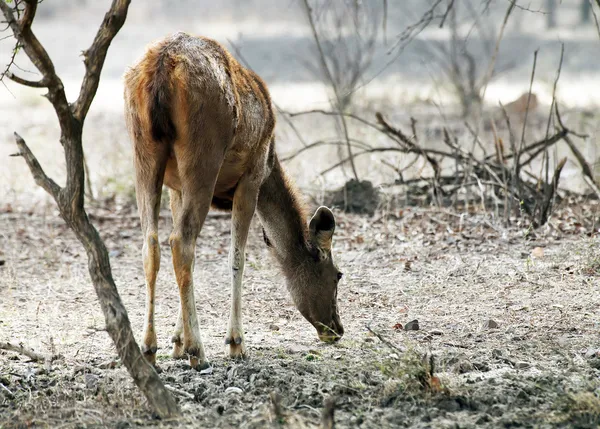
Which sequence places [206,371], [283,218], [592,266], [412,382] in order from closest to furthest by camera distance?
[412,382] < [206,371] < [283,218] < [592,266]

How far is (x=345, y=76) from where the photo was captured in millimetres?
15320

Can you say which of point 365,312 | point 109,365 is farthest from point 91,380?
point 365,312

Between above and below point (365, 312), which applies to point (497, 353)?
below

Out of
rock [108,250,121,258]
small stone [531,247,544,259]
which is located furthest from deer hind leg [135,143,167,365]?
small stone [531,247,544,259]

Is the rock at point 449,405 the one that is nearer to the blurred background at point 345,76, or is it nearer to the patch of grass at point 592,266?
the blurred background at point 345,76

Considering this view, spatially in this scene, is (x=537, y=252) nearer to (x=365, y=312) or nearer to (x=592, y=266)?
(x=592, y=266)

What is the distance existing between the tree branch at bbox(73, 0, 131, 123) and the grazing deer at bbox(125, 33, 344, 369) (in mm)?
940

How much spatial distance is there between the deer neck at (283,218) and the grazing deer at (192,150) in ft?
0.88

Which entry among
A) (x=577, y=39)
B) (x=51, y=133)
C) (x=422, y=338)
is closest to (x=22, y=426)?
(x=422, y=338)

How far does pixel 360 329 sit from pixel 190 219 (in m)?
1.88

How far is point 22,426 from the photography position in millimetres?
Result: 4504

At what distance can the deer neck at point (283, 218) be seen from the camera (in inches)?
265

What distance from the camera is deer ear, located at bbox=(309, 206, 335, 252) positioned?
658cm

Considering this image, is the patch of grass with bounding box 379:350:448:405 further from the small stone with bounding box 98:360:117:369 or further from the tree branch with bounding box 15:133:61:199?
the tree branch with bounding box 15:133:61:199
